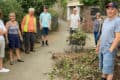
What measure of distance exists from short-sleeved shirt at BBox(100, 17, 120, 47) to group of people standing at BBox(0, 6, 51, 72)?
3.54 metres

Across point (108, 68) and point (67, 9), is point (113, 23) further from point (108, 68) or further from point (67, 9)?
point (67, 9)

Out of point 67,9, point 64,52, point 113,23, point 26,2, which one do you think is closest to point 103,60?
point 113,23

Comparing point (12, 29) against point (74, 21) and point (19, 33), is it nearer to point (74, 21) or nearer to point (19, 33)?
point (19, 33)

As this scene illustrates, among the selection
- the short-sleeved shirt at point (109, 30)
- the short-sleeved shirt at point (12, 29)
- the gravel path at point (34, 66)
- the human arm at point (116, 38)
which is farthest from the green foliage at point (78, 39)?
the human arm at point (116, 38)

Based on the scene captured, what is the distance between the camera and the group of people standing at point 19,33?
10.9 m

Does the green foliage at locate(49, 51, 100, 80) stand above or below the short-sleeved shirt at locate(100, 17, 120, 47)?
below

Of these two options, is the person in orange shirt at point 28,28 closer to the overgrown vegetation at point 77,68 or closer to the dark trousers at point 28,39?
the dark trousers at point 28,39

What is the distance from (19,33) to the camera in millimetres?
12211

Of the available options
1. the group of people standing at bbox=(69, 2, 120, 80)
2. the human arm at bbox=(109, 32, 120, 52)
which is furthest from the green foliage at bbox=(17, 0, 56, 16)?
the human arm at bbox=(109, 32, 120, 52)

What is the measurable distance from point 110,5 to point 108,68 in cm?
141

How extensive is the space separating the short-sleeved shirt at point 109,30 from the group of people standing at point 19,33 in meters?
3.54

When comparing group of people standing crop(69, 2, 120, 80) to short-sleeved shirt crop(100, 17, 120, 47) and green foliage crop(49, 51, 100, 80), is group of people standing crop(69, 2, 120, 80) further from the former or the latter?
green foliage crop(49, 51, 100, 80)

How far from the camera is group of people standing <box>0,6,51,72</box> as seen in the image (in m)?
10.9

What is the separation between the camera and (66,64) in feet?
37.9
